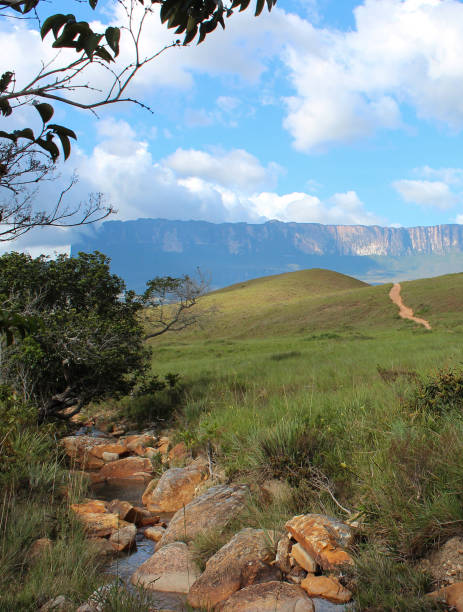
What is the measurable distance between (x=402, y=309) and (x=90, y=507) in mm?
51291

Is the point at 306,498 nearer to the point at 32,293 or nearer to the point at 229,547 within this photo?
the point at 229,547

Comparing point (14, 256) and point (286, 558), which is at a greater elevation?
point (14, 256)

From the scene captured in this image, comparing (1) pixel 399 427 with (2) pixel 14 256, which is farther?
(2) pixel 14 256

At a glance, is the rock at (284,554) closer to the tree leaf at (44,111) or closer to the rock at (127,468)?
the tree leaf at (44,111)

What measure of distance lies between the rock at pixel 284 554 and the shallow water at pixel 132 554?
3.61ft

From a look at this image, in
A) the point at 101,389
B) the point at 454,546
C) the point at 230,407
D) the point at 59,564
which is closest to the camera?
the point at 454,546

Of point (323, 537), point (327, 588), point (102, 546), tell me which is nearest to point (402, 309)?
point (102, 546)

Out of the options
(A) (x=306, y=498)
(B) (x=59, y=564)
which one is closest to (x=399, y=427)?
(A) (x=306, y=498)

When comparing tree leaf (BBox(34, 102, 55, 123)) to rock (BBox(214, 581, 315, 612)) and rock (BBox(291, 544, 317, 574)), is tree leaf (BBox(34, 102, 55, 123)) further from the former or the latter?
rock (BBox(291, 544, 317, 574))

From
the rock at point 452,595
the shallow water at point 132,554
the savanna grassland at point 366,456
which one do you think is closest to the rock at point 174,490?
the shallow water at point 132,554

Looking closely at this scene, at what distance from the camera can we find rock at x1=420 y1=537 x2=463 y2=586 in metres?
4.10

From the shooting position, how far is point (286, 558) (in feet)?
16.9

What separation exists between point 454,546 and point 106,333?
34.3ft

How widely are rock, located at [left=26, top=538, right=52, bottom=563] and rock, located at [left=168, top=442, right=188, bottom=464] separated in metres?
4.65
